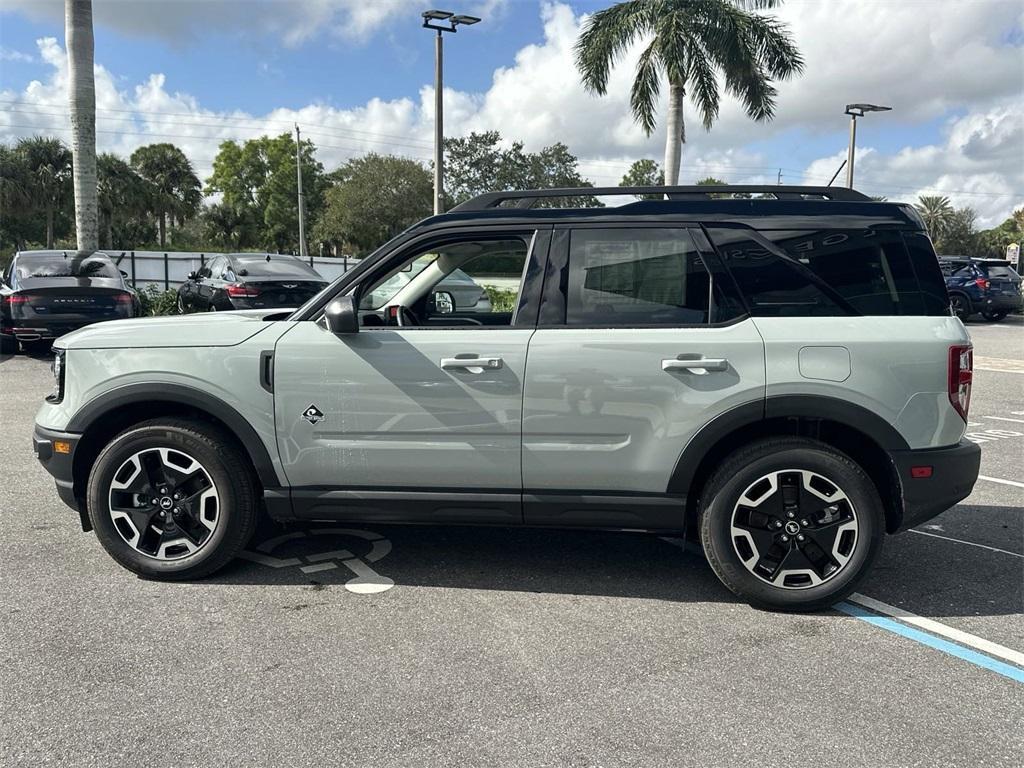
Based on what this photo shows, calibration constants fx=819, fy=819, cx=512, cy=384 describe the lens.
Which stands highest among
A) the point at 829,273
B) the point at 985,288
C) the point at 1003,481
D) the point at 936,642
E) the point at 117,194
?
the point at 117,194

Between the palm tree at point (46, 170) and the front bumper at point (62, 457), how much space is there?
46237mm

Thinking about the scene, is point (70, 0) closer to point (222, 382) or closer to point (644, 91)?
point (644, 91)

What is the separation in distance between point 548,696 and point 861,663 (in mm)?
1282

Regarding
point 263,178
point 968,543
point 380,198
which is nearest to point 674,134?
point 968,543

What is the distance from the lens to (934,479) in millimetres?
3561

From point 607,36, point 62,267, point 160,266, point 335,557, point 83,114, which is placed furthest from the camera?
point 160,266

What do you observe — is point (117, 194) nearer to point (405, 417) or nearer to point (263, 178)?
point (263, 178)

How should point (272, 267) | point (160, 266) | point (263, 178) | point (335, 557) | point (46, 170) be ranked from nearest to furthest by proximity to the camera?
point (335, 557) → point (272, 267) → point (160, 266) → point (46, 170) → point (263, 178)

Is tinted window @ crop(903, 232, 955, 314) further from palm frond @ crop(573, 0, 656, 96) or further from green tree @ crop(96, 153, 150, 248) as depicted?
green tree @ crop(96, 153, 150, 248)

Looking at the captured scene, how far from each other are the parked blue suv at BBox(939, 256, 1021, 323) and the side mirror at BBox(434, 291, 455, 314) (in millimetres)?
20513

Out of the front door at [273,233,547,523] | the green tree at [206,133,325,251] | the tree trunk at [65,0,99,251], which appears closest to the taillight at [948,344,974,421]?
the front door at [273,233,547,523]

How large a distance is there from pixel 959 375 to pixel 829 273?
2.28 feet

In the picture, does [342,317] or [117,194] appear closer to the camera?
[342,317]

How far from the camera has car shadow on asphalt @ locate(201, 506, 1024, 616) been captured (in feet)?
12.9
